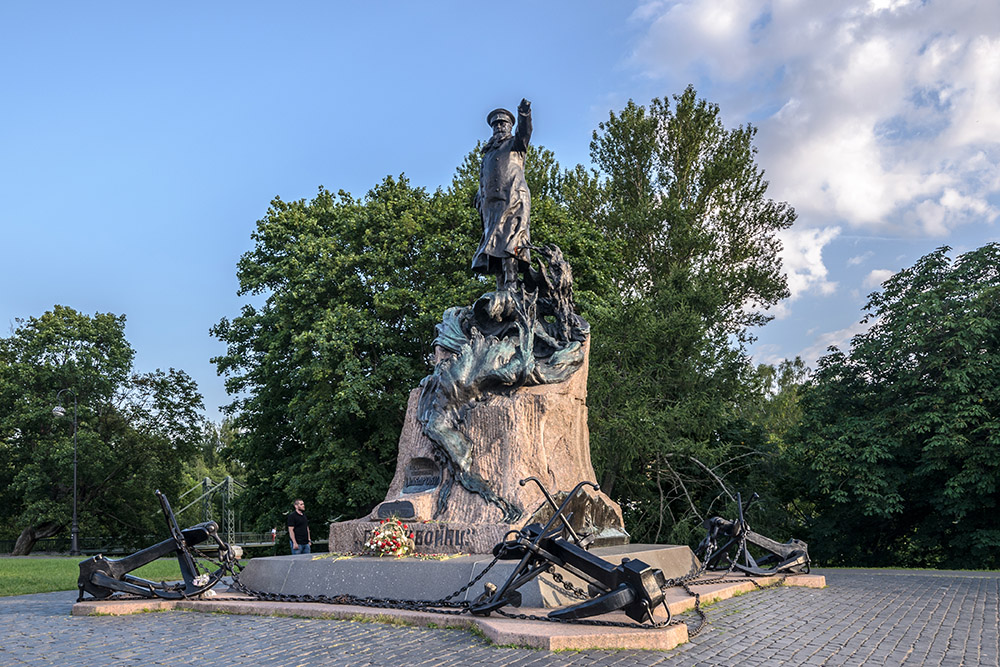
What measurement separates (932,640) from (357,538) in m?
6.00

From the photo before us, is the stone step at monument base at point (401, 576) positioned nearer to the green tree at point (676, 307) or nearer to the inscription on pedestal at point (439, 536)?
the inscription on pedestal at point (439, 536)

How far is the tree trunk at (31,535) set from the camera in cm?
3039

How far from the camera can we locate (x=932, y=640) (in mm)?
6406

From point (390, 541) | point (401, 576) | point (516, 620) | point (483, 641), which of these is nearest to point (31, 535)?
point (390, 541)

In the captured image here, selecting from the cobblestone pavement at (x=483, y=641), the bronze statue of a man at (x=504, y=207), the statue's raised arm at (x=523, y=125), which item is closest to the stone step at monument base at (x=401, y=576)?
the cobblestone pavement at (x=483, y=641)

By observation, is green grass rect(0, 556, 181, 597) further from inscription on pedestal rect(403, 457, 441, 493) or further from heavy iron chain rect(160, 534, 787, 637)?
inscription on pedestal rect(403, 457, 441, 493)

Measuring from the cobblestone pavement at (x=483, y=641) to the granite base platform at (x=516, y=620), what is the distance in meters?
0.12

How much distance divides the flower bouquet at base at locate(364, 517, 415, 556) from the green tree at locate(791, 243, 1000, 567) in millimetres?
12212

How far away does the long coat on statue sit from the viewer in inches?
468

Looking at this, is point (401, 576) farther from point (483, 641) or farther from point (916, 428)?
point (916, 428)

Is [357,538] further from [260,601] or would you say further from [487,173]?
[487,173]

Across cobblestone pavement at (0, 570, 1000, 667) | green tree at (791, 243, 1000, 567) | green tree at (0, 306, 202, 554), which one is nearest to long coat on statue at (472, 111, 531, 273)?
cobblestone pavement at (0, 570, 1000, 667)

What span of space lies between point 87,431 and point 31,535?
4.53 metres

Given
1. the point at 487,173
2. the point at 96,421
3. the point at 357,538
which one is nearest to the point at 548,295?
the point at 487,173
